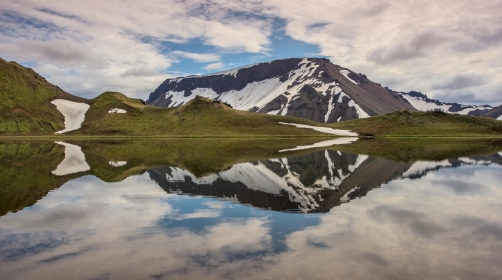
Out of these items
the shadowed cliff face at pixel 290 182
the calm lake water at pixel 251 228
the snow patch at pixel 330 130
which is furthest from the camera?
the snow patch at pixel 330 130

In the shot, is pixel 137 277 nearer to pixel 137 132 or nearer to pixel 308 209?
pixel 308 209

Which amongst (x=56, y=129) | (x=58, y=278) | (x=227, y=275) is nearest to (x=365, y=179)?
(x=227, y=275)

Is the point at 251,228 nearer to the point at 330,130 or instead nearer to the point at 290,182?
the point at 290,182

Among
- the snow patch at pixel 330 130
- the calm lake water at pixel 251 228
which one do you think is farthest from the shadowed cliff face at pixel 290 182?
the snow patch at pixel 330 130

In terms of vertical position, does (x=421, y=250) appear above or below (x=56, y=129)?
below

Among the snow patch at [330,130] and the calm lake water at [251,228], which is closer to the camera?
the calm lake water at [251,228]

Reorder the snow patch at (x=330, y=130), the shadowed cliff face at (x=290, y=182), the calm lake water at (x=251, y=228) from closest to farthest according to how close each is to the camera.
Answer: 1. the calm lake water at (x=251, y=228)
2. the shadowed cliff face at (x=290, y=182)
3. the snow patch at (x=330, y=130)

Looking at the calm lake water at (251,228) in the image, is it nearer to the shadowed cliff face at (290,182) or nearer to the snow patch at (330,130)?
the shadowed cliff face at (290,182)

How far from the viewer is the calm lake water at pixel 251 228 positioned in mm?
13188

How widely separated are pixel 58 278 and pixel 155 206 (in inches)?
446

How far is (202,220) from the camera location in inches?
785

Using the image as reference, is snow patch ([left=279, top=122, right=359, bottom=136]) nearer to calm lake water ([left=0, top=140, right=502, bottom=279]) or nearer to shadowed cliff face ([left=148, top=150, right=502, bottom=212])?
shadowed cliff face ([left=148, top=150, right=502, bottom=212])

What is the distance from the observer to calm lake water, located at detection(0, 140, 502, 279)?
43.3 feet

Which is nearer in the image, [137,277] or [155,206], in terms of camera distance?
[137,277]
